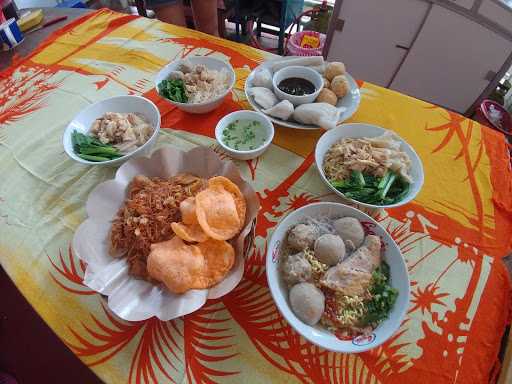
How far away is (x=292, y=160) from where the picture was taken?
1.53 meters

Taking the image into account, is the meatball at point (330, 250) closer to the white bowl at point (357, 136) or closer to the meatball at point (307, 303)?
the meatball at point (307, 303)

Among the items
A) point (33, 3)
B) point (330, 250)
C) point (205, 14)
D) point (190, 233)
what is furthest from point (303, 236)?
point (33, 3)

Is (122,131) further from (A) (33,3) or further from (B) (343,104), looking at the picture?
(A) (33,3)

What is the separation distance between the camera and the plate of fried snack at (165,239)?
98 centimetres

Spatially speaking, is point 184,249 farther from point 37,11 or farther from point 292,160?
point 37,11

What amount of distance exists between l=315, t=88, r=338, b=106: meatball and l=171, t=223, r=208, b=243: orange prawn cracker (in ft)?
3.46

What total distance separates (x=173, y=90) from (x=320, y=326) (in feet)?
4.77

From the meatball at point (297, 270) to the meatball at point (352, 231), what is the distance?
0.19m

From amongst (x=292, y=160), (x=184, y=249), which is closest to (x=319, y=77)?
(x=292, y=160)

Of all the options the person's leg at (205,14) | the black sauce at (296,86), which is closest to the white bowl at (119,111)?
the black sauce at (296,86)

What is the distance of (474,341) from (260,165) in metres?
1.13

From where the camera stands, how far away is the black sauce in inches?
66.0

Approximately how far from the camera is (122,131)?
4.87ft

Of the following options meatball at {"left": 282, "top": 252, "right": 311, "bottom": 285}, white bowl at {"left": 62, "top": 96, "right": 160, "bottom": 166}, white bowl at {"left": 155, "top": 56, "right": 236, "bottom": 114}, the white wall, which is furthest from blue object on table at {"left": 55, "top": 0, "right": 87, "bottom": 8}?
meatball at {"left": 282, "top": 252, "right": 311, "bottom": 285}
